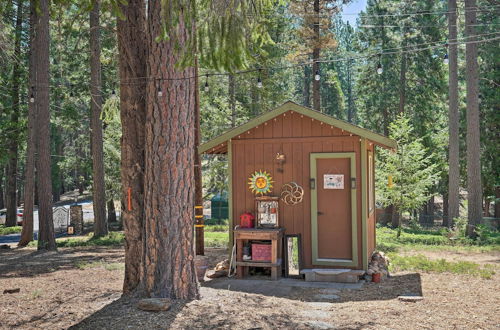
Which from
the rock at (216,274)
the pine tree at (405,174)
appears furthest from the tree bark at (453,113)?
the rock at (216,274)

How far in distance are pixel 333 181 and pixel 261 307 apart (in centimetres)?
364

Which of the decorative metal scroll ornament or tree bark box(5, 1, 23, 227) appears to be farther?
tree bark box(5, 1, 23, 227)

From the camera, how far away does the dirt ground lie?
5.07 metres

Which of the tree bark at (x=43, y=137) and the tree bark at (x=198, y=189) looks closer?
the tree bark at (x=198, y=189)

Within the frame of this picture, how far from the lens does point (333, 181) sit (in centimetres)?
875

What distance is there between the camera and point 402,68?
24.7 m

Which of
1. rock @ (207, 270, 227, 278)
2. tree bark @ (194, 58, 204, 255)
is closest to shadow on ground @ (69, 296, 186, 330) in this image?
rock @ (207, 270, 227, 278)

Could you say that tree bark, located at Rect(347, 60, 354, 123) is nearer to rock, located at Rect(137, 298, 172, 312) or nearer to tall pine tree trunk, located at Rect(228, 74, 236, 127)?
tall pine tree trunk, located at Rect(228, 74, 236, 127)

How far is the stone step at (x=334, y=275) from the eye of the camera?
8.23 m

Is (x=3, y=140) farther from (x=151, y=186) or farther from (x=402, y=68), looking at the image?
(x=402, y=68)

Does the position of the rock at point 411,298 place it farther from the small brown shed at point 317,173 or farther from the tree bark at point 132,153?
the tree bark at point 132,153

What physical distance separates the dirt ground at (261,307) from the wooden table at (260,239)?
1.34 ft

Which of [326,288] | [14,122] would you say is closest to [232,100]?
[14,122]

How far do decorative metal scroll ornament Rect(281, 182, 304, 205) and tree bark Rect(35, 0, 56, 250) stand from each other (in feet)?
23.4
